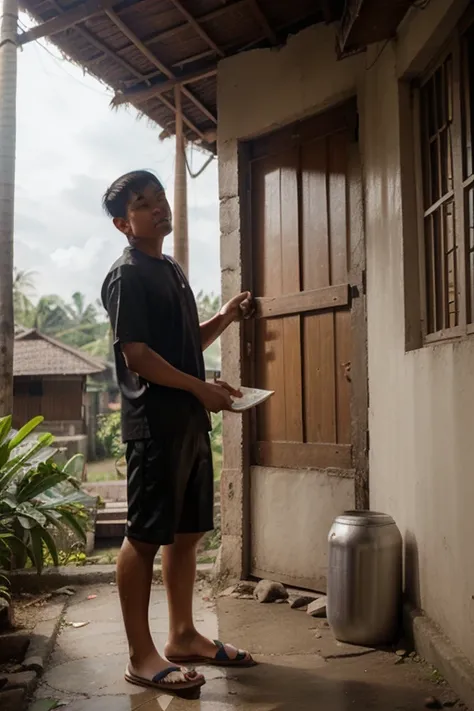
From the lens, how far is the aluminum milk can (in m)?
2.88

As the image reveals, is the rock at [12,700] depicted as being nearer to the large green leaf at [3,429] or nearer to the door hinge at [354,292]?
the large green leaf at [3,429]

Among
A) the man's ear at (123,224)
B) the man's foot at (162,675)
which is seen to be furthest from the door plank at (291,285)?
the man's foot at (162,675)

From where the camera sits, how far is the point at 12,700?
7.66 feet

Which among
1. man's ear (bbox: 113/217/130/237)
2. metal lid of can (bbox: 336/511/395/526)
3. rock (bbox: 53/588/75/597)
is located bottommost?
rock (bbox: 53/588/75/597)

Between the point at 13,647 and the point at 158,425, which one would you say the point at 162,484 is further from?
the point at 13,647

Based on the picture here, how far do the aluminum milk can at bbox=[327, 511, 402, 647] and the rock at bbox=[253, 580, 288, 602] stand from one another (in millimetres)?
776

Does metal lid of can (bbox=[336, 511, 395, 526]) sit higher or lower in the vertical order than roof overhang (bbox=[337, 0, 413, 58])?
lower

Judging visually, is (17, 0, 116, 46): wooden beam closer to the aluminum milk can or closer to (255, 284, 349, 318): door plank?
(255, 284, 349, 318): door plank

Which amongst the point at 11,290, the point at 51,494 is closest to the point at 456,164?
the point at 51,494

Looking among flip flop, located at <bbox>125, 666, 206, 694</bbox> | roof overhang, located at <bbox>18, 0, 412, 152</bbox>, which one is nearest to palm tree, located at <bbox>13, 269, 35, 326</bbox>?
roof overhang, located at <bbox>18, 0, 412, 152</bbox>

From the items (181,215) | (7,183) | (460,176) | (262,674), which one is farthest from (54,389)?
(460,176)

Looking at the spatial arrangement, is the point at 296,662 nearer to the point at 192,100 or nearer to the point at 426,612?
the point at 426,612

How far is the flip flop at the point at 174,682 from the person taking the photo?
233cm

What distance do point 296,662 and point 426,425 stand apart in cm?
113
